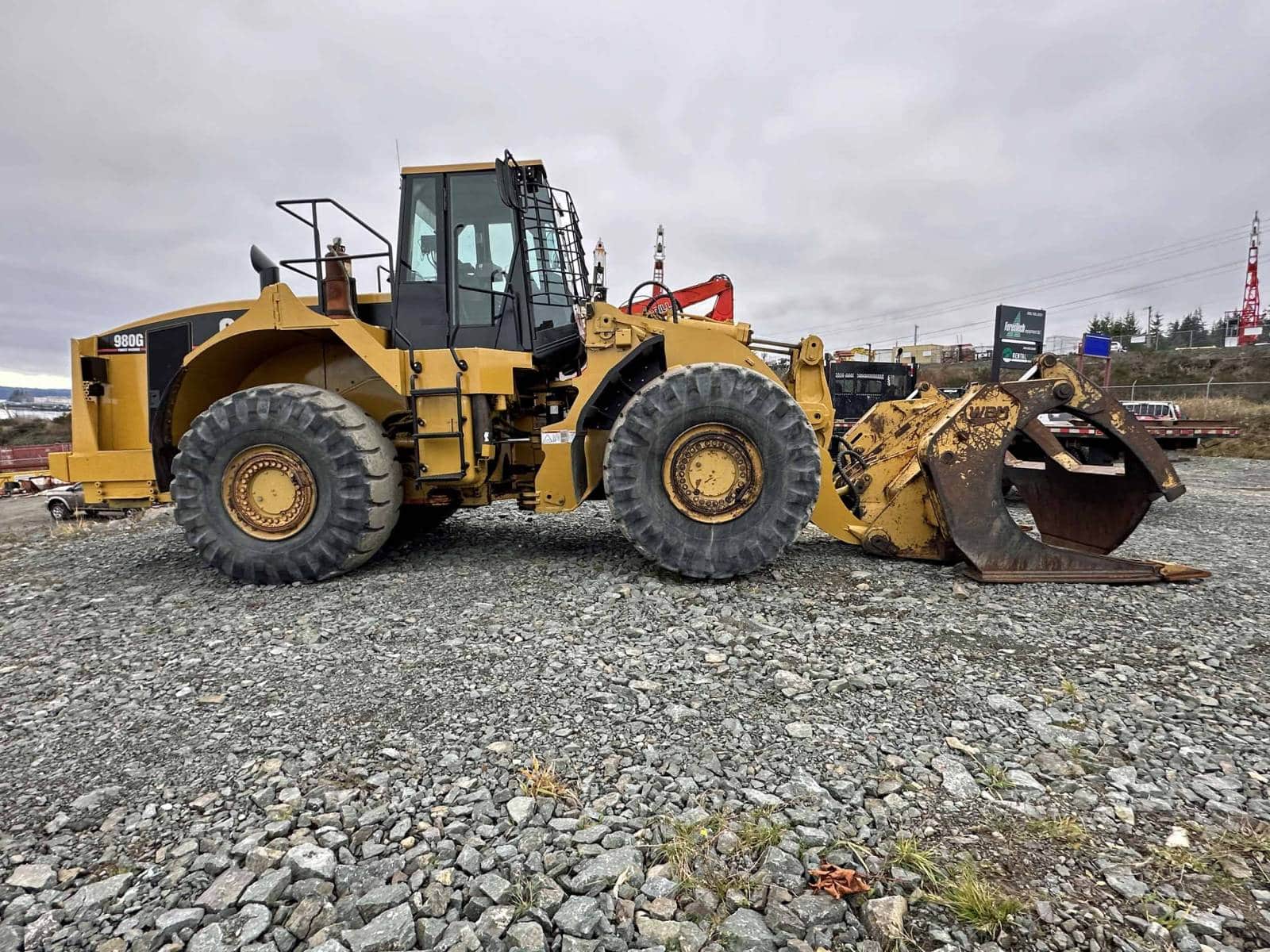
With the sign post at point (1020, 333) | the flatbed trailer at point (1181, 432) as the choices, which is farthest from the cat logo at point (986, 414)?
the sign post at point (1020, 333)

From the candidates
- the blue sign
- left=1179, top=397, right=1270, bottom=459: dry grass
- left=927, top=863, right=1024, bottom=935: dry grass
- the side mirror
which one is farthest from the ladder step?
the blue sign

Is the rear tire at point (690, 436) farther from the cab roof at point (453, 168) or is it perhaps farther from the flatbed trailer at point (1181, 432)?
the flatbed trailer at point (1181, 432)

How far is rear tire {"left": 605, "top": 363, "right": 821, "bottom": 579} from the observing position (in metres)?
4.50

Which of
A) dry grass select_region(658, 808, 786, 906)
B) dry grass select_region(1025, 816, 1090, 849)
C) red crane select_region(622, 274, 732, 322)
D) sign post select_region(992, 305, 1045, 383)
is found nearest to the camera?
dry grass select_region(658, 808, 786, 906)

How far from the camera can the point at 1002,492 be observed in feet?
14.8

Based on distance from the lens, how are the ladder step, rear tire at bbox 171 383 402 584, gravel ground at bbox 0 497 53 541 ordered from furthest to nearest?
gravel ground at bbox 0 497 53 541 < the ladder step < rear tire at bbox 171 383 402 584

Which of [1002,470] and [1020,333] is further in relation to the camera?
[1020,333]

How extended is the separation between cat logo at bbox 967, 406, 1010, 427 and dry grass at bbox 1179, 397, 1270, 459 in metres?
16.6

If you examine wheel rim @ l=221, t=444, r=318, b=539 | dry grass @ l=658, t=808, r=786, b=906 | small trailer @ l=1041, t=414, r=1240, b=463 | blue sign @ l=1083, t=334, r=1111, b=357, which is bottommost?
dry grass @ l=658, t=808, r=786, b=906

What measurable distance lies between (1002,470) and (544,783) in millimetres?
3858

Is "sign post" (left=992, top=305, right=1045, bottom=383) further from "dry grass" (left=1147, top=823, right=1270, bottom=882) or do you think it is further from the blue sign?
"dry grass" (left=1147, top=823, right=1270, bottom=882)

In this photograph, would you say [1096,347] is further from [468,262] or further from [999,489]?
[468,262]

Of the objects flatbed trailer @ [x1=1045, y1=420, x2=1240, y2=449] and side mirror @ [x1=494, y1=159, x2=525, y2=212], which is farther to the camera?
flatbed trailer @ [x1=1045, y1=420, x2=1240, y2=449]

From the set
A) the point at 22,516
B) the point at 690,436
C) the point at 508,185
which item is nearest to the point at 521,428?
the point at 690,436
